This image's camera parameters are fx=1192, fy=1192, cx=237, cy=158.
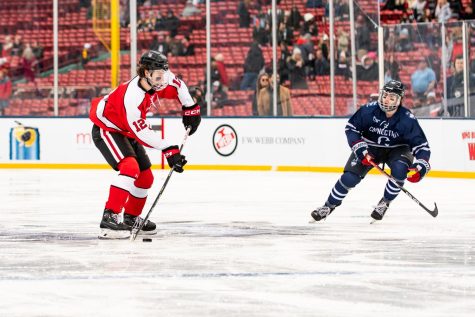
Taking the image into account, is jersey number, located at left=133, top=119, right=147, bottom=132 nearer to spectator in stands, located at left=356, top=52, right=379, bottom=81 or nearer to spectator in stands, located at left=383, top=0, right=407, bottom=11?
spectator in stands, located at left=356, top=52, right=379, bottom=81

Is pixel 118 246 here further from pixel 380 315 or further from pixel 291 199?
pixel 291 199

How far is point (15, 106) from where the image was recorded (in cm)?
1670

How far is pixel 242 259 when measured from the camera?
627 centimetres

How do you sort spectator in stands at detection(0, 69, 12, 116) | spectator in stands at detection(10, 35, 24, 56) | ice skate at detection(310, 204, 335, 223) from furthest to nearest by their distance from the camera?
spectator in stands at detection(10, 35, 24, 56) → spectator in stands at detection(0, 69, 12, 116) → ice skate at detection(310, 204, 335, 223)

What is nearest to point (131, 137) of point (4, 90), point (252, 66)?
point (252, 66)

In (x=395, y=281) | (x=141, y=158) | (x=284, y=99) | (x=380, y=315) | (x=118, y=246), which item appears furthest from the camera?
(x=284, y=99)

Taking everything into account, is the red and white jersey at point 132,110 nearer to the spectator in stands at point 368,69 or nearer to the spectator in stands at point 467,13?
the spectator in stands at point 368,69

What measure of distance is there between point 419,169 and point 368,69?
677 cm

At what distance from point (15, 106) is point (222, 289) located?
1200 centimetres

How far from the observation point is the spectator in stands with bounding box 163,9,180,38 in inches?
683

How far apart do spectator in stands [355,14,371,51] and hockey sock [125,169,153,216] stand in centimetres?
783

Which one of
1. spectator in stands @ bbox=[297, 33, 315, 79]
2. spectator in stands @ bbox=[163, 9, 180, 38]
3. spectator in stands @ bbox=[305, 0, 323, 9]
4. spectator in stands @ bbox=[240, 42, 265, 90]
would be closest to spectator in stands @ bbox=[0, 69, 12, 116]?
spectator in stands @ bbox=[163, 9, 180, 38]

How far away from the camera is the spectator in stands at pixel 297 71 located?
1569cm

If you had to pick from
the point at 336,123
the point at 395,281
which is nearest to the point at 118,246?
the point at 395,281
